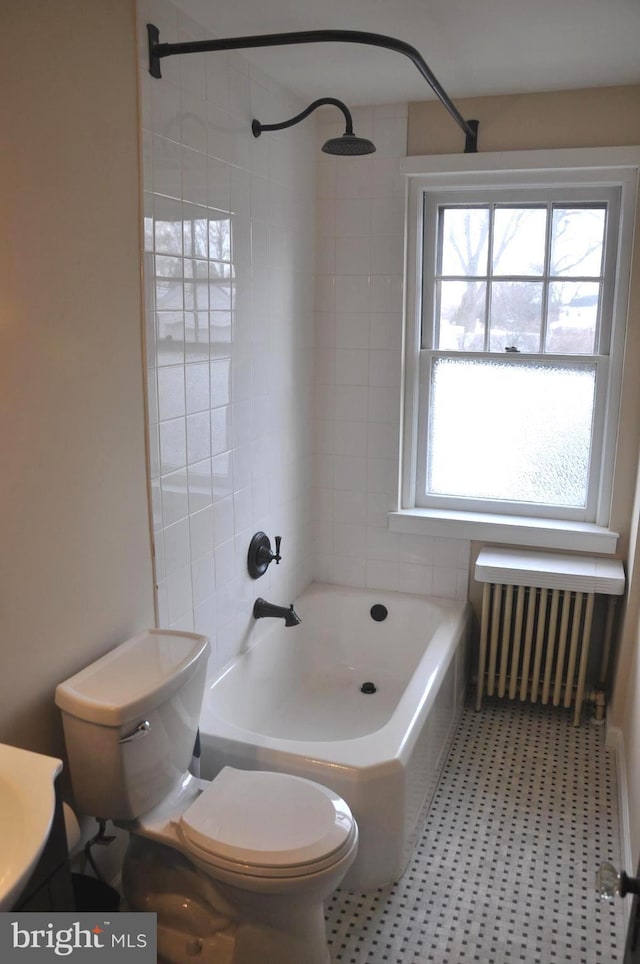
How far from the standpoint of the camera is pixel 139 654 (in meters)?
2.04

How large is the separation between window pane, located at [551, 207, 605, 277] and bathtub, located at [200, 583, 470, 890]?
1.49 m

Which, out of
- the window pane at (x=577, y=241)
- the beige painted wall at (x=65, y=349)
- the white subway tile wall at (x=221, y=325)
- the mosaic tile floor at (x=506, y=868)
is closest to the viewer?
the beige painted wall at (x=65, y=349)

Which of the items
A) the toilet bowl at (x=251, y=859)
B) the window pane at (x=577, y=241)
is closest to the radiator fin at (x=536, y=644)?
the window pane at (x=577, y=241)

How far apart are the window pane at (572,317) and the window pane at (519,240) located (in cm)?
13

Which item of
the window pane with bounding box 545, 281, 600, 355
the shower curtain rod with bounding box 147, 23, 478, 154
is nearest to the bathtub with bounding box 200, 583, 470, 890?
the window pane with bounding box 545, 281, 600, 355

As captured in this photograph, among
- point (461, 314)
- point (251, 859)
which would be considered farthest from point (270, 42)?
point (251, 859)

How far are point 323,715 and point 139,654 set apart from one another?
Answer: 50.0 inches

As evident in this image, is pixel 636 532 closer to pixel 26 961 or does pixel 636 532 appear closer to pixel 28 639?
pixel 28 639

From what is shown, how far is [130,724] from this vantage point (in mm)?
1798

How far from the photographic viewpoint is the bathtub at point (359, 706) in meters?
2.28

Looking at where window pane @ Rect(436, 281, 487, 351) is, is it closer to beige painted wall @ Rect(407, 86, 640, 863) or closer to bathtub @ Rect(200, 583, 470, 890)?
beige painted wall @ Rect(407, 86, 640, 863)

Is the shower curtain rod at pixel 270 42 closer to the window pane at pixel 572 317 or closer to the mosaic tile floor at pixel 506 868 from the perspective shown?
the window pane at pixel 572 317

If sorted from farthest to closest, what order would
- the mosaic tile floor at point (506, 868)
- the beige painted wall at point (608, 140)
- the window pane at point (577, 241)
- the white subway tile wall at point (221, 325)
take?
the window pane at point (577, 241), the beige painted wall at point (608, 140), the white subway tile wall at point (221, 325), the mosaic tile floor at point (506, 868)

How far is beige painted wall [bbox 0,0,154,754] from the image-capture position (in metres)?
1.67
